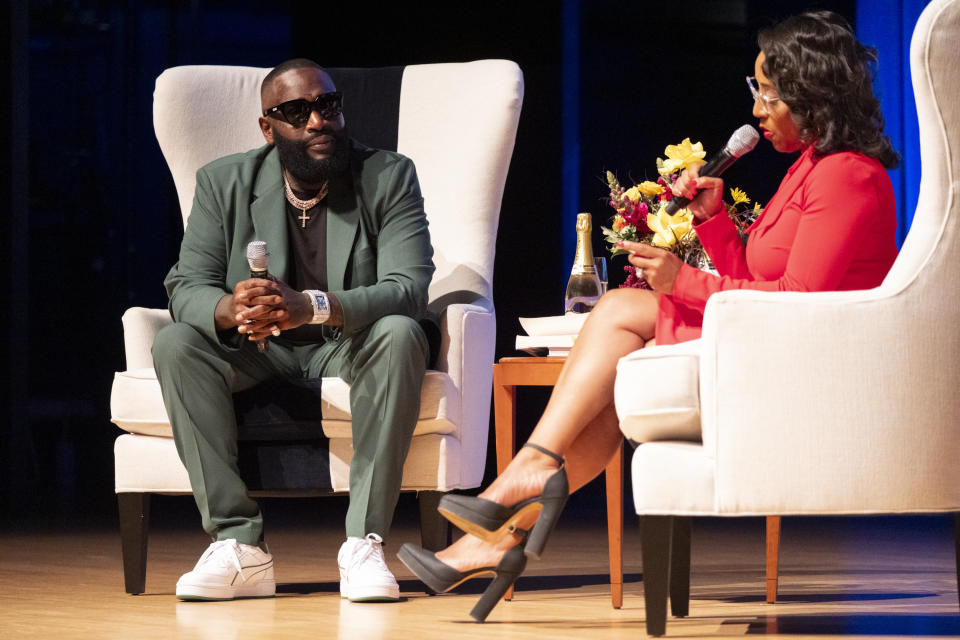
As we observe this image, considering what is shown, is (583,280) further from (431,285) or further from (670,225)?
(431,285)

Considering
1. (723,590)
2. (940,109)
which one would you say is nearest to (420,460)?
(723,590)

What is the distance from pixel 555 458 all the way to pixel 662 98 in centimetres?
389

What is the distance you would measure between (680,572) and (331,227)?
111cm

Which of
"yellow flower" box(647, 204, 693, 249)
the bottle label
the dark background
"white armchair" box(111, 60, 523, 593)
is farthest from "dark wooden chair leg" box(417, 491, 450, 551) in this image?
the dark background

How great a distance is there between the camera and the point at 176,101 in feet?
11.1

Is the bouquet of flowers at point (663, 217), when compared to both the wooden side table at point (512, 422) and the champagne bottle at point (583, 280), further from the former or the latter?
the wooden side table at point (512, 422)

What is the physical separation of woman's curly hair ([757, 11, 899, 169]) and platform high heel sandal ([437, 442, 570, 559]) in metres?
0.76

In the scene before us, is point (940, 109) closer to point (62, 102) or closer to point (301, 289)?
point (301, 289)

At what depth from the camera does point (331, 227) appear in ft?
9.57

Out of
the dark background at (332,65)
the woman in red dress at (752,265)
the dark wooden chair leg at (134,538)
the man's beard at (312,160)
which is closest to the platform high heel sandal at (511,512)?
the woman in red dress at (752,265)

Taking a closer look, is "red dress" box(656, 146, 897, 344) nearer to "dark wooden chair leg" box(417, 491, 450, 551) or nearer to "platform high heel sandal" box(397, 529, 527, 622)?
"platform high heel sandal" box(397, 529, 527, 622)

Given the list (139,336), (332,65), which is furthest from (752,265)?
(332,65)

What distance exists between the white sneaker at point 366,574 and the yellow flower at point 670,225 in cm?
85

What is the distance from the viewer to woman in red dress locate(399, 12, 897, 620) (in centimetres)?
213
